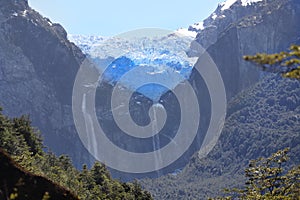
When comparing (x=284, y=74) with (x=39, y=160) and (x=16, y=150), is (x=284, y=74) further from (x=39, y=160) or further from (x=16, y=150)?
(x=39, y=160)

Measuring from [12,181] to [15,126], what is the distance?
4491 centimetres

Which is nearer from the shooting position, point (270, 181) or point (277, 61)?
point (277, 61)

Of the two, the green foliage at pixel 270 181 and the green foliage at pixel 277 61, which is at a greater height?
the green foliage at pixel 277 61

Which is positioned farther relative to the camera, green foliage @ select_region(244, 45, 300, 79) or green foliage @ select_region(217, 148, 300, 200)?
green foliage @ select_region(217, 148, 300, 200)

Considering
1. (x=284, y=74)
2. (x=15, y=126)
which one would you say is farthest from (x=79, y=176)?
(x=284, y=74)

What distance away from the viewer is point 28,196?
23453 millimetres

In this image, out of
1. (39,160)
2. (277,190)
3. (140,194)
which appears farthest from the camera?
(140,194)

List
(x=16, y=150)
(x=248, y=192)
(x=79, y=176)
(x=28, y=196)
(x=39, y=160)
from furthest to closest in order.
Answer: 1. (x=79, y=176)
2. (x=39, y=160)
3. (x=16, y=150)
4. (x=248, y=192)
5. (x=28, y=196)

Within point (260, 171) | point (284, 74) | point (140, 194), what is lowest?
point (140, 194)

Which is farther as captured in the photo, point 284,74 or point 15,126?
point 15,126

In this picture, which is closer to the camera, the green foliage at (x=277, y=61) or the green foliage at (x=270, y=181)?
the green foliage at (x=277, y=61)

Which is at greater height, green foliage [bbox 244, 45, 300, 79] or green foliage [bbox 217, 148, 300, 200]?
green foliage [bbox 244, 45, 300, 79]

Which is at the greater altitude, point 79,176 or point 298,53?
point 298,53

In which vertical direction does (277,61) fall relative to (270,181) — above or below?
above
